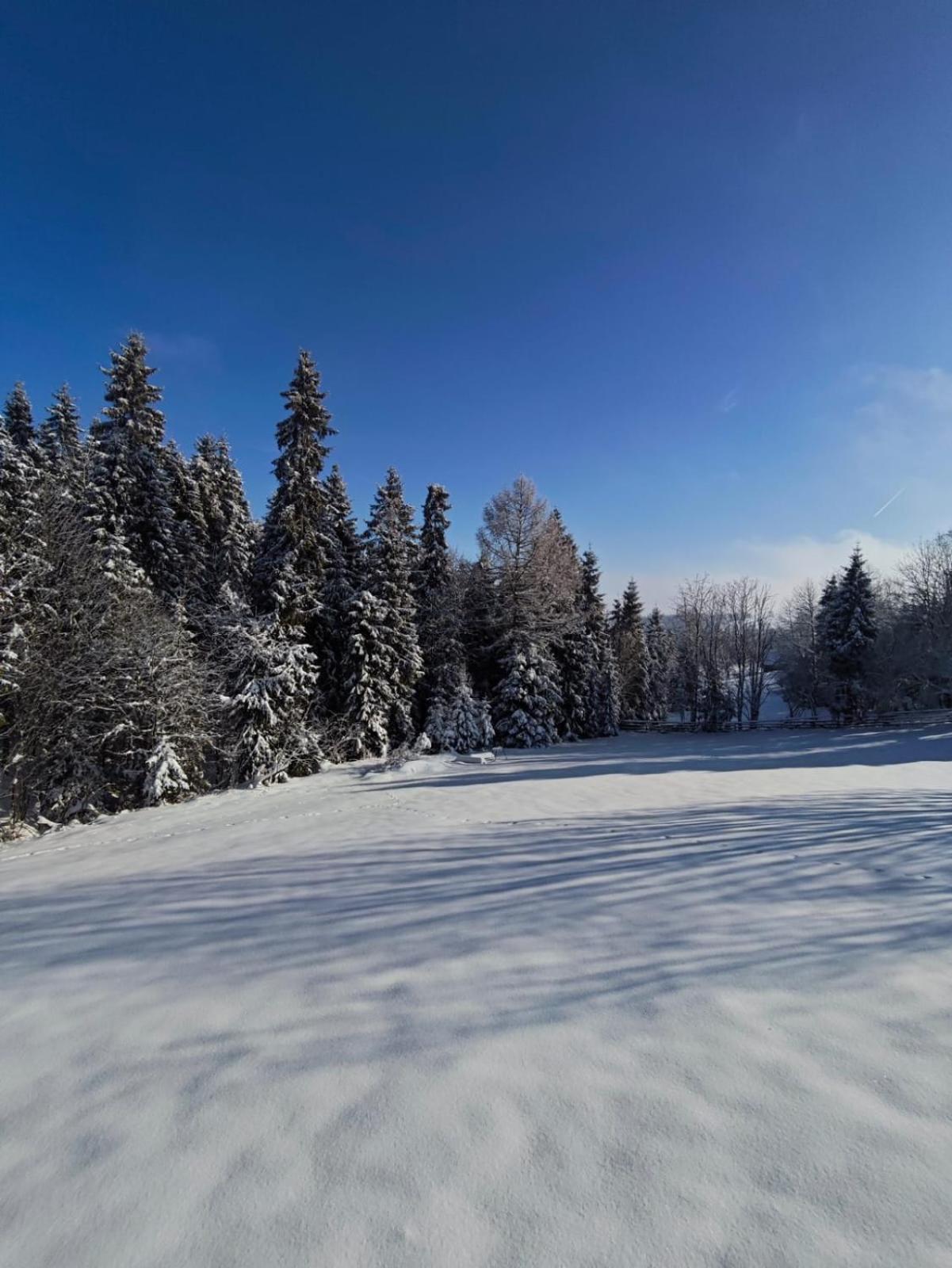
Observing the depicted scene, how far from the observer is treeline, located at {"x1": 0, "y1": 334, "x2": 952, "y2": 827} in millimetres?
12219

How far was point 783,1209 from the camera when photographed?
1605mm

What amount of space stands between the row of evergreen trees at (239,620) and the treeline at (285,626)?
0.07 m

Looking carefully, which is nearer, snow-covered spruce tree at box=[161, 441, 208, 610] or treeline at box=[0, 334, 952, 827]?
treeline at box=[0, 334, 952, 827]

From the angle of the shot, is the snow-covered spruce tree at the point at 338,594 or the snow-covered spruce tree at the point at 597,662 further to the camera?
the snow-covered spruce tree at the point at 597,662

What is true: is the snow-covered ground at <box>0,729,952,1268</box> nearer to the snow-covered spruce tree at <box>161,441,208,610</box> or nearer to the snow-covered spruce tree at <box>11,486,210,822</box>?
→ the snow-covered spruce tree at <box>11,486,210,822</box>

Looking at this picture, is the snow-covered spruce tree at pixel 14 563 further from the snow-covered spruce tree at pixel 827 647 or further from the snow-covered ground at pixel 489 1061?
the snow-covered spruce tree at pixel 827 647

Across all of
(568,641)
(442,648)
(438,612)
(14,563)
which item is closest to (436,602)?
(438,612)

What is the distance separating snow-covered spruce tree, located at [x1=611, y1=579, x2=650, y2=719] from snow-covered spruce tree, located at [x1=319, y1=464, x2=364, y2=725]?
23.2 metres

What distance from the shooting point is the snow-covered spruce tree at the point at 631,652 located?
39.3m

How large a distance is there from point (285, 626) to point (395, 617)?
14.7 ft

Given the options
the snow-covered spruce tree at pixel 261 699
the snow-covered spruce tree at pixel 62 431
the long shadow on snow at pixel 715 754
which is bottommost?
the long shadow on snow at pixel 715 754

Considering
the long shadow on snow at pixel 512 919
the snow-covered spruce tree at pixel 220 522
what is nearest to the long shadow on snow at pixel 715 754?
the long shadow on snow at pixel 512 919

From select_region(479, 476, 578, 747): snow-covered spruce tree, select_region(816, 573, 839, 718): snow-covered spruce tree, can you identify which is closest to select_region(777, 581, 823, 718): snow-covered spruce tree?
select_region(816, 573, 839, 718): snow-covered spruce tree

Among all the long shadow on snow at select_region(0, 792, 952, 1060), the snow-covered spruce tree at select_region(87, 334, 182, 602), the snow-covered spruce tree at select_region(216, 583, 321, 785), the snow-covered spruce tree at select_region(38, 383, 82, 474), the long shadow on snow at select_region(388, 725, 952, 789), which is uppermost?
the snow-covered spruce tree at select_region(38, 383, 82, 474)
